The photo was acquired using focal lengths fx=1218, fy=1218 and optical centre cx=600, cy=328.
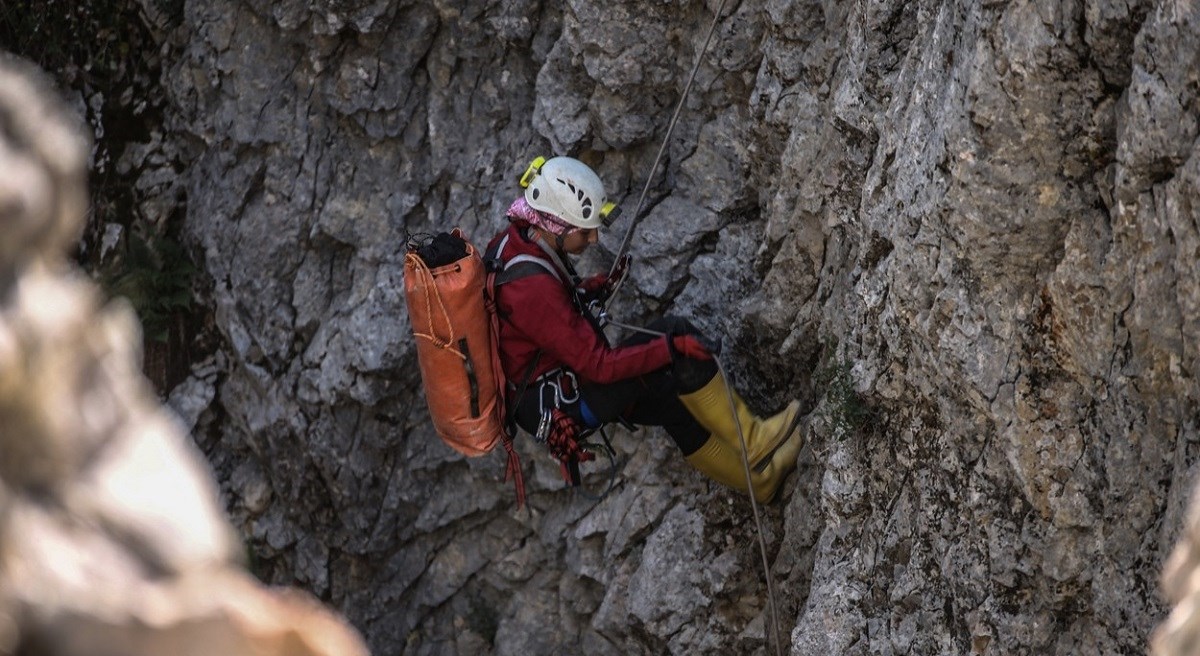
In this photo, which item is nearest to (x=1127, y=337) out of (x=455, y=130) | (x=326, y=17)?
(x=455, y=130)

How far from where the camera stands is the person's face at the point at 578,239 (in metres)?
7.34

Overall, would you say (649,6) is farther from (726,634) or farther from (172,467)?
(172,467)

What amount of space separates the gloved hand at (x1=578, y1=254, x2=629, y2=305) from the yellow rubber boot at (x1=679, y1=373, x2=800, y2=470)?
0.88 meters

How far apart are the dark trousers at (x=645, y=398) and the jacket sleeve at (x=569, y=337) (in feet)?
0.89

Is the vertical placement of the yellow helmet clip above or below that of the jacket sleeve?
above

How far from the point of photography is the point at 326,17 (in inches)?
392

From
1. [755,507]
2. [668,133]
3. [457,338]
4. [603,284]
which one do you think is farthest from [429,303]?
[755,507]

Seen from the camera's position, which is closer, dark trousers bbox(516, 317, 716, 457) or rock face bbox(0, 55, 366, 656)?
rock face bbox(0, 55, 366, 656)

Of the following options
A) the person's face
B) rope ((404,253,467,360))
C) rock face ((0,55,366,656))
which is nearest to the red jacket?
the person's face

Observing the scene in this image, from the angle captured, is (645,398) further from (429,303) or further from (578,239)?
(429,303)

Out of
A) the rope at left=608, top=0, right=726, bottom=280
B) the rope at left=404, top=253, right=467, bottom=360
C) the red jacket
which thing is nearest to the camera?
the red jacket

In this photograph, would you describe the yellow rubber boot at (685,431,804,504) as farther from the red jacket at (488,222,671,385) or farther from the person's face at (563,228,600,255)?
the person's face at (563,228,600,255)

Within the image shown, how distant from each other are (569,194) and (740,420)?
5.70ft

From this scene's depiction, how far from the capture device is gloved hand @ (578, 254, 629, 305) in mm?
7824
